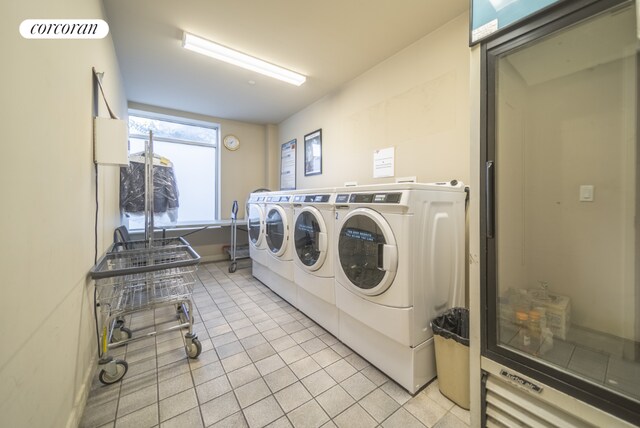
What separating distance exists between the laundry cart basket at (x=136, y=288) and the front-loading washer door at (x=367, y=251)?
1.09 metres

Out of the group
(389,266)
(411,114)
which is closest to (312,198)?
(389,266)

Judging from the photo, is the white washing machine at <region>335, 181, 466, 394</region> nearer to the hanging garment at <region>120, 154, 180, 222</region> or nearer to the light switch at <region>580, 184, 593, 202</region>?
the light switch at <region>580, 184, 593, 202</region>

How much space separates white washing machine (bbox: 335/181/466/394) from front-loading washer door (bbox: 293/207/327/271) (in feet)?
0.63

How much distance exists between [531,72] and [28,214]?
238 cm

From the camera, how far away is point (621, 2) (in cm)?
78

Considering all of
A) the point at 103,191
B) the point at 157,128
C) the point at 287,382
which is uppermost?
the point at 157,128

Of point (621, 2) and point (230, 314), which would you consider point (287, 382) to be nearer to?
point (230, 314)

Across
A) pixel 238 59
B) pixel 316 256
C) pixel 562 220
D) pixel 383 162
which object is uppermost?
pixel 238 59

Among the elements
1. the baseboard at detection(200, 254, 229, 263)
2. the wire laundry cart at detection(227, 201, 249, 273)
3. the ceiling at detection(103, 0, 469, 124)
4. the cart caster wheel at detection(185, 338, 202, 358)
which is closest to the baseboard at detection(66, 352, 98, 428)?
the cart caster wheel at detection(185, 338, 202, 358)

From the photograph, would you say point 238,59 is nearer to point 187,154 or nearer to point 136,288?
point 136,288

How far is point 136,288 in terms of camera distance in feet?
5.99

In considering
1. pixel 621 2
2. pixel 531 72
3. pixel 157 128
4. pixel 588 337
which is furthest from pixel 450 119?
pixel 157 128

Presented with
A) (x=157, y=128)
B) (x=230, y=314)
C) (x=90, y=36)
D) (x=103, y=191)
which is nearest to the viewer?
(x=90, y=36)

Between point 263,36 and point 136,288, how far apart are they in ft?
8.15
